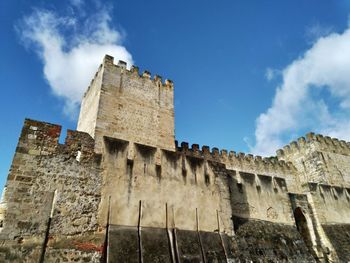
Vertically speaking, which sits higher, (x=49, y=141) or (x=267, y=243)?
(x=49, y=141)

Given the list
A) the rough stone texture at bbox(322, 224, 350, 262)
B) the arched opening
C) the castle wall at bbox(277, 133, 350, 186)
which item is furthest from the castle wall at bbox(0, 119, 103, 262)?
the castle wall at bbox(277, 133, 350, 186)

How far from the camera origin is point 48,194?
624cm

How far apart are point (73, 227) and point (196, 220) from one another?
347 cm

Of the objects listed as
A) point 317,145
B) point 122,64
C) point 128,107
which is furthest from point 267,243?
point 317,145

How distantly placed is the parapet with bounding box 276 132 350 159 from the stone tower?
495 inches

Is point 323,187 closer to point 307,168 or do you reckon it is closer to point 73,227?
point 307,168

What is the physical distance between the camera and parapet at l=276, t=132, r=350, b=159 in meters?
21.1

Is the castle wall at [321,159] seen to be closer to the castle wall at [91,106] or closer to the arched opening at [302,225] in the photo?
the arched opening at [302,225]

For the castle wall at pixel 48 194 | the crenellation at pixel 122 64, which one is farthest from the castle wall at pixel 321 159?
the castle wall at pixel 48 194

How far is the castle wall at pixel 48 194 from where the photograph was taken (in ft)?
18.4

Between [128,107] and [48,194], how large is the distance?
782 cm

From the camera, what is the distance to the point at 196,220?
794 centimetres

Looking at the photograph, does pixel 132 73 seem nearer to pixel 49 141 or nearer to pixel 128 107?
pixel 128 107

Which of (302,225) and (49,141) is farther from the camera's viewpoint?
(302,225)
